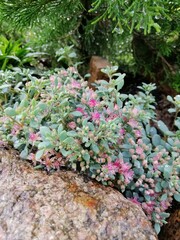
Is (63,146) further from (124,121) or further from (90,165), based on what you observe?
(124,121)

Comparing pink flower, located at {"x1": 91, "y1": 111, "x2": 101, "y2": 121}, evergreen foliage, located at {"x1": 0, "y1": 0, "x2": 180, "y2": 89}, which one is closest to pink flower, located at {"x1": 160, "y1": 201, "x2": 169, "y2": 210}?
pink flower, located at {"x1": 91, "y1": 111, "x2": 101, "y2": 121}

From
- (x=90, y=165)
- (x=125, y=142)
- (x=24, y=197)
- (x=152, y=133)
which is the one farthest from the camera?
(x=152, y=133)

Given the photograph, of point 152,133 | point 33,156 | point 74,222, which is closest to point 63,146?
point 33,156

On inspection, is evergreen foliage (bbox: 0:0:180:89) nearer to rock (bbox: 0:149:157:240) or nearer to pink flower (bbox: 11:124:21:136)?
pink flower (bbox: 11:124:21:136)

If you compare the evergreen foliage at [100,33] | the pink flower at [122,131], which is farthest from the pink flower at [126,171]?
the evergreen foliage at [100,33]

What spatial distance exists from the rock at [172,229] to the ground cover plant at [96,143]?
0.29 feet

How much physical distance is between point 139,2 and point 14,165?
0.75 m

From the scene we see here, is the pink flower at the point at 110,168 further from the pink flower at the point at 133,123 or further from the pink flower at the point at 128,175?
the pink flower at the point at 133,123

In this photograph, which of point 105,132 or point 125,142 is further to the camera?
point 125,142

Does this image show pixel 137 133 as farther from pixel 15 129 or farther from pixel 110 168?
pixel 15 129

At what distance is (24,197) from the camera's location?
1.12 metres

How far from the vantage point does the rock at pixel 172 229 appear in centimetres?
133

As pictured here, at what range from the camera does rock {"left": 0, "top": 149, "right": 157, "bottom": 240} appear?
103 cm

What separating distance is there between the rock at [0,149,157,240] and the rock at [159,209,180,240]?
246 mm
